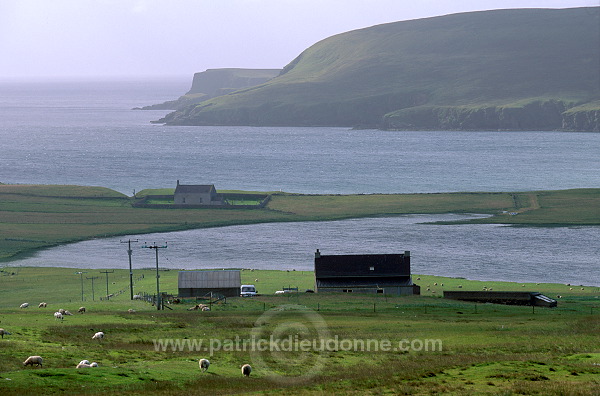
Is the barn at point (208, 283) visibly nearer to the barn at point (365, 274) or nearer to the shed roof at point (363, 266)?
the barn at point (365, 274)

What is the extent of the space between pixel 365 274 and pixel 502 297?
10.4m

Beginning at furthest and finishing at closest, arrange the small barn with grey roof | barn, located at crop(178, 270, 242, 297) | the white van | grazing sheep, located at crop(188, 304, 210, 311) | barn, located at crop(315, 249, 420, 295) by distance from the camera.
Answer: the small barn with grey roof
barn, located at crop(315, 249, 420, 295)
barn, located at crop(178, 270, 242, 297)
the white van
grazing sheep, located at crop(188, 304, 210, 311)

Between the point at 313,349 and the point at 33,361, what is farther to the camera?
the point at 313,349

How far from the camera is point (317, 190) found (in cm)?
15825

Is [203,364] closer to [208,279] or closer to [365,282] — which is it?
[208,279]

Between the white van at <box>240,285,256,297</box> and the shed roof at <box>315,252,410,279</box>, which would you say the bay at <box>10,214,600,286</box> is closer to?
the shed roof at <box>315,252,410,279</box>

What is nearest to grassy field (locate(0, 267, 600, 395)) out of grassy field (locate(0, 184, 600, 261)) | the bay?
the bay

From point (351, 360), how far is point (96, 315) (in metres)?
18.8

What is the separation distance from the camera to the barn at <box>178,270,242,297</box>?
212 feet

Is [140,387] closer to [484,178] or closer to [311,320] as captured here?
[311,320]

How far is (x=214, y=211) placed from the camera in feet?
402

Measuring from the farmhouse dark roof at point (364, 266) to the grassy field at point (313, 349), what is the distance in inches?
191

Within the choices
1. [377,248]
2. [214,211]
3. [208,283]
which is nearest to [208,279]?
[208,283]

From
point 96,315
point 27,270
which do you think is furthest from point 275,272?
point 96,315
